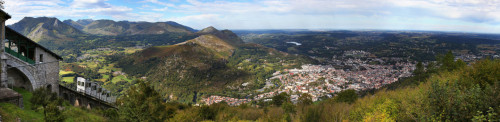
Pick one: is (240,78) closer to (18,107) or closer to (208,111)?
(208,111)

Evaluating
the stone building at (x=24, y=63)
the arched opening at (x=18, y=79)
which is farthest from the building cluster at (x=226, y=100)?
the arched opening at (x=18, y=79)

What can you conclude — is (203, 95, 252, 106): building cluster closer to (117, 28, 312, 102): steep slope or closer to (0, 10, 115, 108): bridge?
(117, 28, 312, 102): steep slope

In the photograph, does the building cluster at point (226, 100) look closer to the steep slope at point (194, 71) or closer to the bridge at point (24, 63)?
the steep slope at point (194, 71)

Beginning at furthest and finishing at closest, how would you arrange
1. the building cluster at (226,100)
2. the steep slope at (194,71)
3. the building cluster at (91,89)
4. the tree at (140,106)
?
the steep slope at (194,71), the building cluster at (226,100), the building cluster at (91,89), the tree at (140,106)

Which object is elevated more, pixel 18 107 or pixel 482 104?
pixel 482 104

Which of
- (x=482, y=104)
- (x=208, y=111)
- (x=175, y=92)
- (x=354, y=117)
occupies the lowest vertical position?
(x=175, y=92)

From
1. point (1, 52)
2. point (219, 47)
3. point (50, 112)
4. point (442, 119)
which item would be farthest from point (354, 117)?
point (219, 47)

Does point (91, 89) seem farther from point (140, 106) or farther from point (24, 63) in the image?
point (140, 106)
